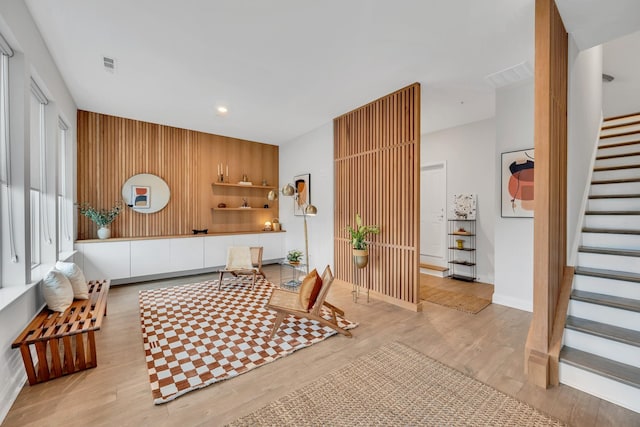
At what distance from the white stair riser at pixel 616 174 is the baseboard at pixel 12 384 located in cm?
637

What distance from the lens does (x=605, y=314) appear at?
2.33m

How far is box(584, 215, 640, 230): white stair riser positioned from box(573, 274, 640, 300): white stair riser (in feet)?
3.13

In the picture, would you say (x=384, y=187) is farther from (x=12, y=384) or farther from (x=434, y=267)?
(x=12, y=384)

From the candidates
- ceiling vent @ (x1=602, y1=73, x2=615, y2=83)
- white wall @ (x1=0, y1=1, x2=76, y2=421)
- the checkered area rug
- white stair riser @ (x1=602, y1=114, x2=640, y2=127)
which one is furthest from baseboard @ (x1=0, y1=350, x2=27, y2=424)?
ceiling vent @ (x1=602, y1=73, x2=615, y2=83)

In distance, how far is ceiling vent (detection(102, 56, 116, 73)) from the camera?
3.06 m

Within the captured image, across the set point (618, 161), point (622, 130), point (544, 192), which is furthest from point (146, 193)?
point (622, 130)

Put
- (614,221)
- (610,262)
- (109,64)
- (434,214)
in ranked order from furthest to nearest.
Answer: (434,214), (109,64), (614,221), (610,262)

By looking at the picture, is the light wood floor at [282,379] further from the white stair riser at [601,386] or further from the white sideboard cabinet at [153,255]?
the white sideboard cabinet at [153,255]

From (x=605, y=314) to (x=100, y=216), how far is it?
266 inches

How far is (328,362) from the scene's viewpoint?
7.96 ft

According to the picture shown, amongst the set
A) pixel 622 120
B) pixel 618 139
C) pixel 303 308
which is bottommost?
pixel 303 308

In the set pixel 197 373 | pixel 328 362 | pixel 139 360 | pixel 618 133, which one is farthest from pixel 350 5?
pixel 618 133

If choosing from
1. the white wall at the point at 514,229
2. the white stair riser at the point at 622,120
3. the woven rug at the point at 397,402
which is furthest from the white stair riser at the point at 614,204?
the woven rug at the point at 397,402

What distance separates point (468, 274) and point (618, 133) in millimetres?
3192
